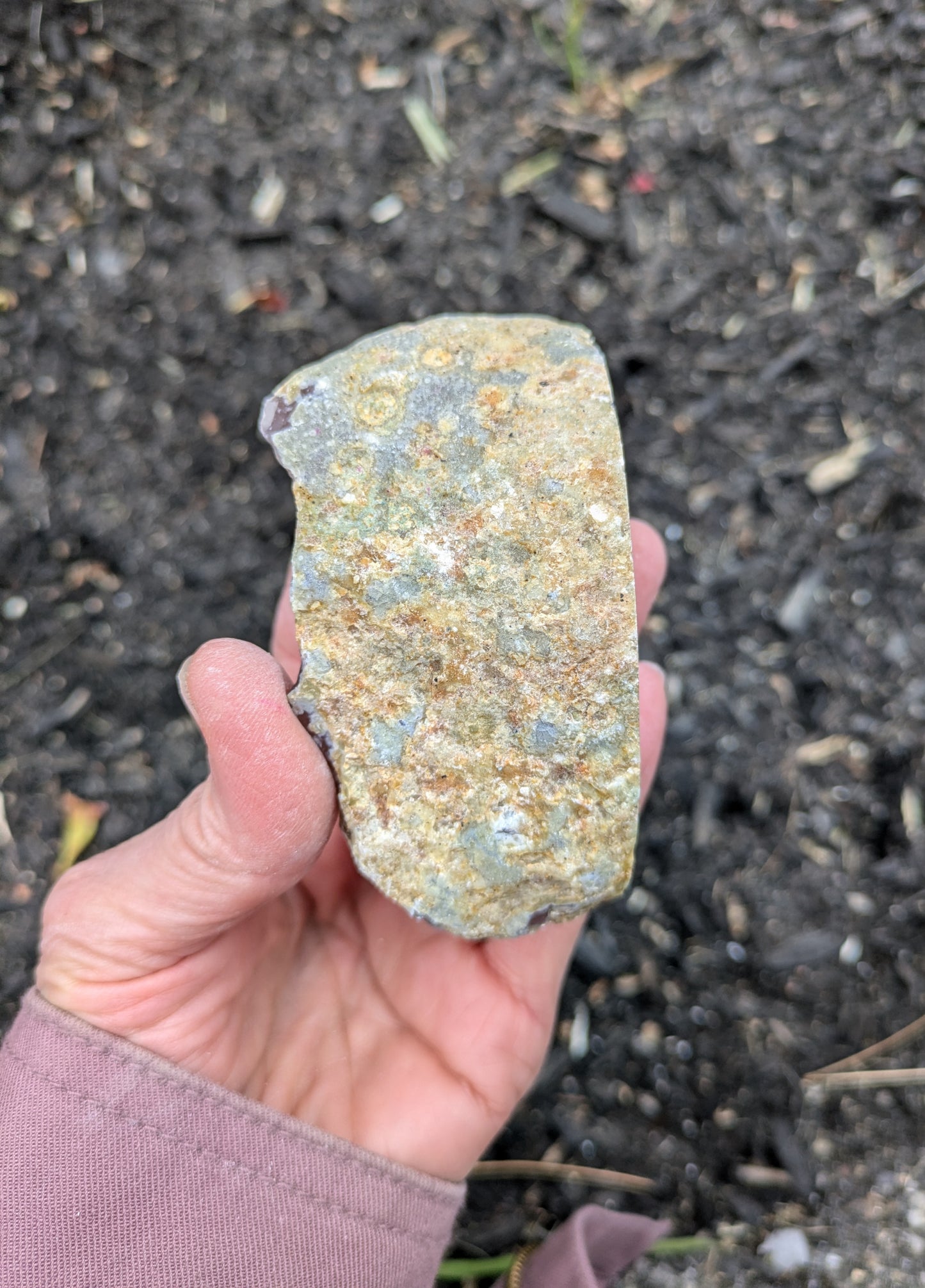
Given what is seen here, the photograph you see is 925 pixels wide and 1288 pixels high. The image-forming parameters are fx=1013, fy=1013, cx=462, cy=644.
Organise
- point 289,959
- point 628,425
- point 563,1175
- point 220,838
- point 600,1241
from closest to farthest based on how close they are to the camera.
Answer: point 220,838 < point 289,959 < point 600,1241 < point 563,1175 < point 628,425

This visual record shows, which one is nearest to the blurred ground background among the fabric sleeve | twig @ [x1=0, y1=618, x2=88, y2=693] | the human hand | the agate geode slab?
twig @ [x1=0, y1=618, x2=88, y2=693]

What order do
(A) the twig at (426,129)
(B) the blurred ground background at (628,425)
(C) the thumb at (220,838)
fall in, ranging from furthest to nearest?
(A) the twig at (426,129) → (B) the blurred ground background at (628,425) → (C) the thumb at (220,838)

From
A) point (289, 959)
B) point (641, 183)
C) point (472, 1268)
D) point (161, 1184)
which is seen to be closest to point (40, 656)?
point (289, 959)

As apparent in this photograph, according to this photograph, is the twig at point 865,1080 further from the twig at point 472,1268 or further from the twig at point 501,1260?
the twig at point 472,1268

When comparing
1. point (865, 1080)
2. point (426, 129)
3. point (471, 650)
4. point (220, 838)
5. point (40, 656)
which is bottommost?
point (865, 1080)

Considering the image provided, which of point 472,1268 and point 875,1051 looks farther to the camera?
point 875,1051

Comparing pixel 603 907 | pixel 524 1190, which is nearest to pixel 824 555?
pixel 603 907

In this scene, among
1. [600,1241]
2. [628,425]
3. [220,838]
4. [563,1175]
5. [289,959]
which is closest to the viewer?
[220,838]

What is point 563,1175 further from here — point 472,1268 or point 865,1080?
point 865,1080

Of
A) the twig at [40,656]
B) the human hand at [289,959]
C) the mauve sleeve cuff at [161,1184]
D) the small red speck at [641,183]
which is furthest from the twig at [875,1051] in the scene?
the small red speck at [641,183]
